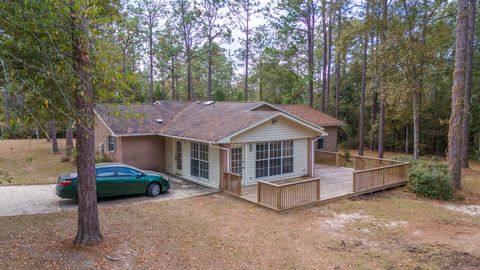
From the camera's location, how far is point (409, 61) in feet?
62.8

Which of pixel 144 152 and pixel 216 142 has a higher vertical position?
pixel 216 142

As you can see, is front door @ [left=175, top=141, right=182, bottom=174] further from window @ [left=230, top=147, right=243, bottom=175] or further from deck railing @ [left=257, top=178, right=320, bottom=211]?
deck railing @ [left=257, top=178, right=320, bottom=211]

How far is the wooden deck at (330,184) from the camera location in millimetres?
13698

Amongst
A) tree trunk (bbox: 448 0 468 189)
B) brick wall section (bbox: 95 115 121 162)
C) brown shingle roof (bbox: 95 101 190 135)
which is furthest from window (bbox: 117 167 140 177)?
tree trunk (bbox: 448 0 468 189)

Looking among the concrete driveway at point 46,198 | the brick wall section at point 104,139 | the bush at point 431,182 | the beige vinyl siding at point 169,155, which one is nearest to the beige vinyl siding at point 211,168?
the concrete driveway at point 46,198

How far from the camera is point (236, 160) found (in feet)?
49.1

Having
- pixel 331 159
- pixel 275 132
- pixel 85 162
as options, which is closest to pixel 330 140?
pixel 331 159

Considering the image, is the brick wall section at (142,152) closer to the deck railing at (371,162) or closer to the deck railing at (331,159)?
the deck railing at (331,159)

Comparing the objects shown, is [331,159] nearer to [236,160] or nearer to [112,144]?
[236,160]

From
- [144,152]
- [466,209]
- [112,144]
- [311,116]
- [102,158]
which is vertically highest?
[311,116]

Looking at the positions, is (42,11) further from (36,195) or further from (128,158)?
(128,158)

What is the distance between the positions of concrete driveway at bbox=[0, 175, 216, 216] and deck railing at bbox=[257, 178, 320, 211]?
2.99 meters

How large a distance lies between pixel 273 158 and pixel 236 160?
2.17 metres

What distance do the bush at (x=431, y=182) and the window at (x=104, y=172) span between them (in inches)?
514
